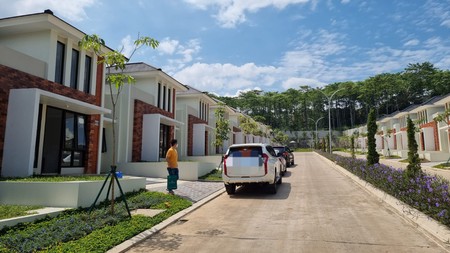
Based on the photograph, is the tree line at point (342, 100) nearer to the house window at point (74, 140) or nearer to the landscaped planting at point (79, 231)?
the house window at point (74, 140)

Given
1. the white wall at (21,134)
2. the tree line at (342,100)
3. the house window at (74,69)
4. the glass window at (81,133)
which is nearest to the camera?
the white wall at (21,134)

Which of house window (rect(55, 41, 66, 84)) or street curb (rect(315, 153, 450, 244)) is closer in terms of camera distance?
street curb (rect(315, 153, 450, 244))

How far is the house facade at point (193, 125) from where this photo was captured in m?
25.0

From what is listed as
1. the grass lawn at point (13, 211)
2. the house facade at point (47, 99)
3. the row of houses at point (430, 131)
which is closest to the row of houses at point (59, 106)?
the house facade at point (47, 99)

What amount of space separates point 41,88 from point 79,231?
770 cm

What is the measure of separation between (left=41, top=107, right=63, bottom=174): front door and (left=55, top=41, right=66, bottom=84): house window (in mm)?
1283

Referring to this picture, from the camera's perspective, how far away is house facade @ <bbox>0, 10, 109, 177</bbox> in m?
9.84

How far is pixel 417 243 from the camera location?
5316 mm

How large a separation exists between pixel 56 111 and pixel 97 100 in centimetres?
242

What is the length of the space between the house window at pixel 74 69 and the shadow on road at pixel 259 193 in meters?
8.33

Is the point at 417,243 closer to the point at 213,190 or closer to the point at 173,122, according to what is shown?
the point at 213,190

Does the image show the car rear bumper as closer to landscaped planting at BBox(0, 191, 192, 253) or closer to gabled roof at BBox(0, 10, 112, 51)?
landscaped planting at BBox(0, 191, 192, 253)

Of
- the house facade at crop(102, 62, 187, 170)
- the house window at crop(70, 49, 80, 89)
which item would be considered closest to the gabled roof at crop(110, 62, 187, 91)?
the house facade at crop(102, 62, 187, 170)

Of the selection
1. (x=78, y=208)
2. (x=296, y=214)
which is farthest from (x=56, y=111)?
(x=296, y=214)
